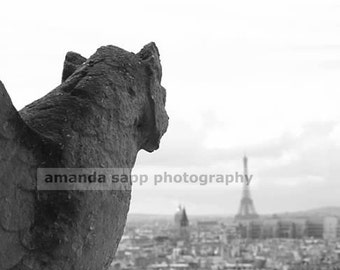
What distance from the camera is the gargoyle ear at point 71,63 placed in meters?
3.24

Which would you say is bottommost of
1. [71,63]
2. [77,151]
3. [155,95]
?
[77,151]

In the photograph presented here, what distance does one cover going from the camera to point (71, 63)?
326 cm

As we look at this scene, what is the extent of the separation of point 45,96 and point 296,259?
7919 centimetres

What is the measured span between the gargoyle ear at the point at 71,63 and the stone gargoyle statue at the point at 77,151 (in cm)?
4

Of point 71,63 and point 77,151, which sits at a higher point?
point 71,63

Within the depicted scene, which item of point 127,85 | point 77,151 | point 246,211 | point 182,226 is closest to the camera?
point 77,151

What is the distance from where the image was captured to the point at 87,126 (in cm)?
286

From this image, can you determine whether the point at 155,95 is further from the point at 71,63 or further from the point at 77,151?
the point at 77,151

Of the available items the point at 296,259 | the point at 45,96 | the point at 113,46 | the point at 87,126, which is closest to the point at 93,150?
the point at 87,126

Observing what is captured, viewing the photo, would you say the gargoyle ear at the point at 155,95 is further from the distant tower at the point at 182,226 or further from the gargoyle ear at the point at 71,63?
the distant tower at the point at 182,226

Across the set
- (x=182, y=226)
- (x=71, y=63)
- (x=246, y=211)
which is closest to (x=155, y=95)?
(x=71, y=63)

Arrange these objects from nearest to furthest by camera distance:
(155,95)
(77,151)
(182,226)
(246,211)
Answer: (77,151) < (155,95) < (182,226) < (246,211)

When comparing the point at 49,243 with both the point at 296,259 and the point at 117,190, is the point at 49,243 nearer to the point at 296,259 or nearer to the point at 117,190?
the point at 117,190

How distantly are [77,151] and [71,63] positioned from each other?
0.55 metres
